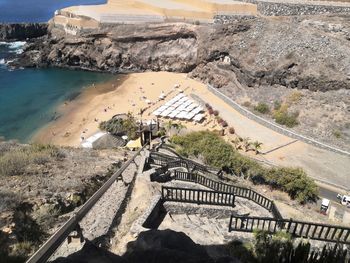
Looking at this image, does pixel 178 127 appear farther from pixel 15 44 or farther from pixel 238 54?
pixel 15 44

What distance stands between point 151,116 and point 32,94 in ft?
58.3

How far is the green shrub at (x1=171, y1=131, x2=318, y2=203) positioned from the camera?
2105 cm

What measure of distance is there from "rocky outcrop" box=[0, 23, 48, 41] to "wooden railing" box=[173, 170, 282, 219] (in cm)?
6200

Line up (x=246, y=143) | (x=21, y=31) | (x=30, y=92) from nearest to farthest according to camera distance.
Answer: (x=246, y=143)
(x=30, y=92)
(x=21, y=31)

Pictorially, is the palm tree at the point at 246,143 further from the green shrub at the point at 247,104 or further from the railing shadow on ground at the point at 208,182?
the railing shadow on ground at the point at 208,182

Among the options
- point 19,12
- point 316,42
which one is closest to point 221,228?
point 316,42

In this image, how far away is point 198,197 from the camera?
39.0 ft

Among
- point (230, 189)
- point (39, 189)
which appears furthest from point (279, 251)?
point (39, 189)

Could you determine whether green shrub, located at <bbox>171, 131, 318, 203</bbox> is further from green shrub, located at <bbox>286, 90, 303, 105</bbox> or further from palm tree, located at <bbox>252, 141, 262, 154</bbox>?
green shrub, located at <bbox>286, 90, 303, 105</bbox>

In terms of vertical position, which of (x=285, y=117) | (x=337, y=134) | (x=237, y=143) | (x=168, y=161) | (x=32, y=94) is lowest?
(x=237, y=143)

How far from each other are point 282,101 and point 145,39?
23859 mm

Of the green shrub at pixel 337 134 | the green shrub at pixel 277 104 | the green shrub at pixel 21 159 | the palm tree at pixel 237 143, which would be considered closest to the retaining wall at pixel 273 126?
the green shrub at pixel 337 134

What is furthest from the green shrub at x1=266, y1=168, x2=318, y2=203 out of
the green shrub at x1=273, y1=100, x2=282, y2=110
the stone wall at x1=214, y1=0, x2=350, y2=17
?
the stone wall at x1=214, y1=0, x2=350, y2=17

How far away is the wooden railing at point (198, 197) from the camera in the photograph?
38.3ft
